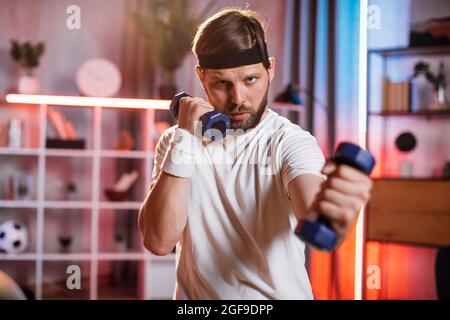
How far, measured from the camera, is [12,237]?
8.28 feet

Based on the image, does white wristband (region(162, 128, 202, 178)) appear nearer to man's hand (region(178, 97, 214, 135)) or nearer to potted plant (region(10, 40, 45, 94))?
man's hand (region(178, 97, 214, 135))

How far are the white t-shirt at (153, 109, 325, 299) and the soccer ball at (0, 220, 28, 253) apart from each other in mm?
1650

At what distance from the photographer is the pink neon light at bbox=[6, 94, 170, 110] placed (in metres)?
2.50

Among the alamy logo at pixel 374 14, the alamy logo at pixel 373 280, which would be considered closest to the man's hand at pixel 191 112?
the alamy logo at pixel 374 14

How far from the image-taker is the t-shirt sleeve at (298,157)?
98 cm

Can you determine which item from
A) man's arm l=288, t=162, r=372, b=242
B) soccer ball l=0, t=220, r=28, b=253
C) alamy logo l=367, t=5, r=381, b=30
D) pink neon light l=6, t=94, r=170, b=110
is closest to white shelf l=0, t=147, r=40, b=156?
pink neon light l=6, t=94, r=170, b=110

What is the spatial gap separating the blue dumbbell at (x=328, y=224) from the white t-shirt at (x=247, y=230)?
229 mm

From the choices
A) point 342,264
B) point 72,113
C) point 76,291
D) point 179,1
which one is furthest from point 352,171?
point 72,113

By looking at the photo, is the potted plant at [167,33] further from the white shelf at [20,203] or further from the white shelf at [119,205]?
the white shelf at [20,203]

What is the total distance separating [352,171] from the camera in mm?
767

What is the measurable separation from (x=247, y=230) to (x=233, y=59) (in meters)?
0.35

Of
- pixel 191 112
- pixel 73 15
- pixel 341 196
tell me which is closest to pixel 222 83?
pixel 191 112

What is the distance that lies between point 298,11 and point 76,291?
4.32ft

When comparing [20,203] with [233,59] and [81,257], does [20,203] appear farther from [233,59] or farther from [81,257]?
[233,59]
